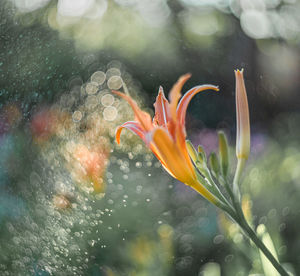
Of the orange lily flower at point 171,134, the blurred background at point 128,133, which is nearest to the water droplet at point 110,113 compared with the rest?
the blurred background at point 128,133

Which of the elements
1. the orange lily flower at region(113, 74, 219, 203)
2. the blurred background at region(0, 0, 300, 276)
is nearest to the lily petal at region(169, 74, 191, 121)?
the orange lily flower at region(113, 74, 219, 203)

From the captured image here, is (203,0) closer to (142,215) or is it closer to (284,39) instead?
(284,39)

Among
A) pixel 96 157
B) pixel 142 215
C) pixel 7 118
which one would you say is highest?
pixel 7 118

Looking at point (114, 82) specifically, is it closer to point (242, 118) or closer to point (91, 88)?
point (91, 88)

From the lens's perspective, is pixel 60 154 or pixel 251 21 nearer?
pixel 60 154

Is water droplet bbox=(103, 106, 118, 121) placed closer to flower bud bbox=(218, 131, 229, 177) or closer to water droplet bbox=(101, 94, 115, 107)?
water droplet bbox=(101, 94, 115, 107)

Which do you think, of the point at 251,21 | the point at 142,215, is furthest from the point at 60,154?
the point at 251,21

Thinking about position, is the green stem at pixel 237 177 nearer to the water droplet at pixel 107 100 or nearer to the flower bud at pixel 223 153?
the flower bud at pixel 223 153

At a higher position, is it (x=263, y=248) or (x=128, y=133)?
(x=263, y=248)

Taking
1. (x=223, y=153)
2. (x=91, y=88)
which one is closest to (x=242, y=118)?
(x=223, y=153)
